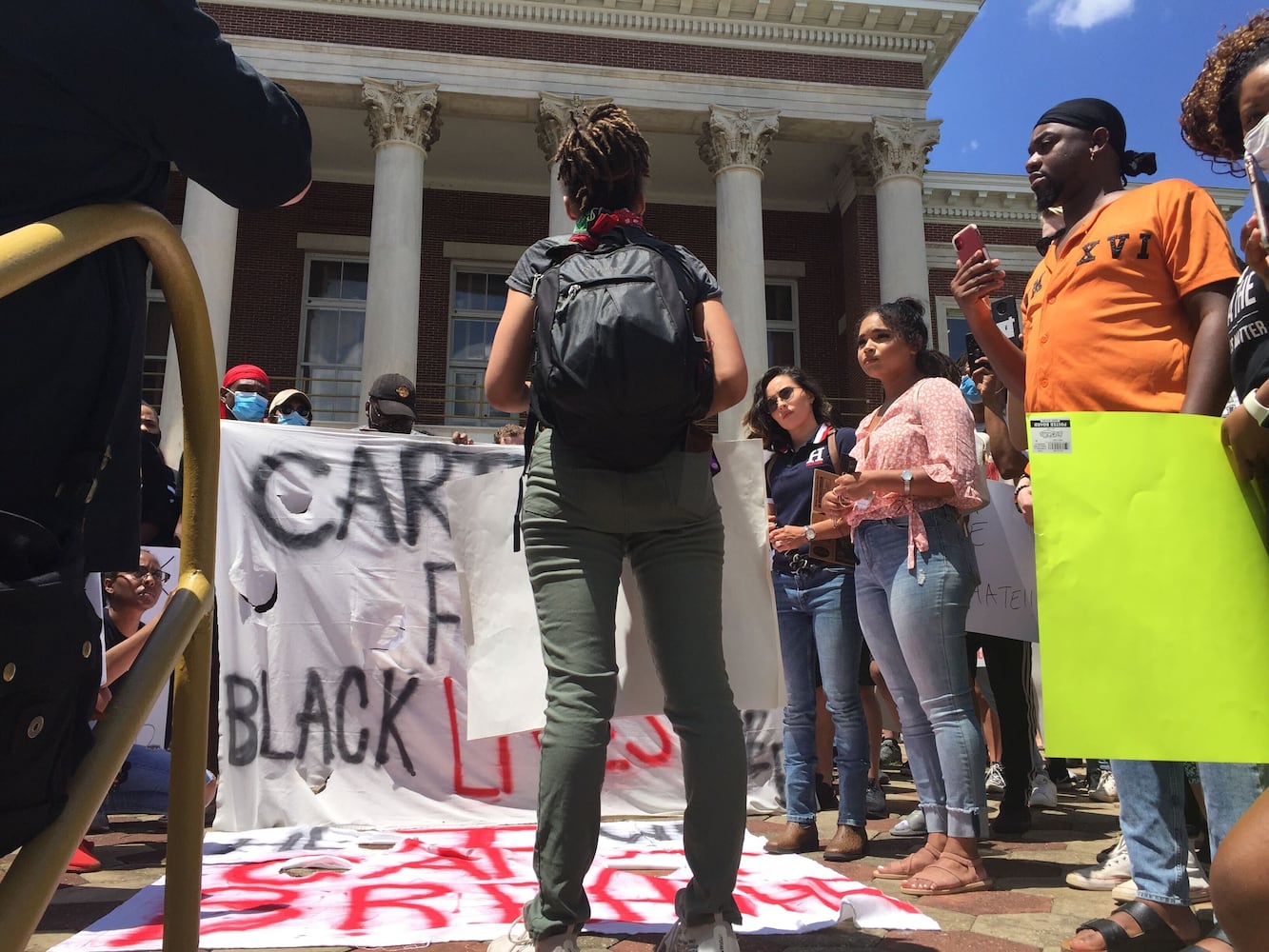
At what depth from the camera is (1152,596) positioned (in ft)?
5.24

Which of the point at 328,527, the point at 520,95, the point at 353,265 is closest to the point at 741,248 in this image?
the point at 520,95

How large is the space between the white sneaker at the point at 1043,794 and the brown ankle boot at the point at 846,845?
200 centimetres

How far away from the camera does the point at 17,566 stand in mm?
949

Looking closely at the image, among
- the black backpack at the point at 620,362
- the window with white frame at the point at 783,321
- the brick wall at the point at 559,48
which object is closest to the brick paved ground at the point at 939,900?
the black backpack at the point at 620,362

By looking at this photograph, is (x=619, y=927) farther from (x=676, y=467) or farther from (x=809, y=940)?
(x=676, y=467)

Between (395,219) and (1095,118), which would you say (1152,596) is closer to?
(1095,118)

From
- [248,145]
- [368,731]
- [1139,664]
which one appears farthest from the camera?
[368,731]

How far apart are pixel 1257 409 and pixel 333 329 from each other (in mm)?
20113

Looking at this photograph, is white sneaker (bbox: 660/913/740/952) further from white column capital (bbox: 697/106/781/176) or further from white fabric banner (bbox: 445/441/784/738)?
white column capital (bbox: 697/106/781/176)

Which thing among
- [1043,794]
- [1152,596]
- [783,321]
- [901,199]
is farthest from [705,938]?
[783,321]

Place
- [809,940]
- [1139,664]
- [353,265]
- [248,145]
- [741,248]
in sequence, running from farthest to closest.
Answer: [353,265]
[741,248]
[809,940]
[1139,664]
[248,145]

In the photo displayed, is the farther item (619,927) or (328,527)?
(328,527)

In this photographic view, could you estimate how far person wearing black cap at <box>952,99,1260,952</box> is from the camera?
224 centimetres

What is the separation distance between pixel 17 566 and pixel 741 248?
16815 mm
